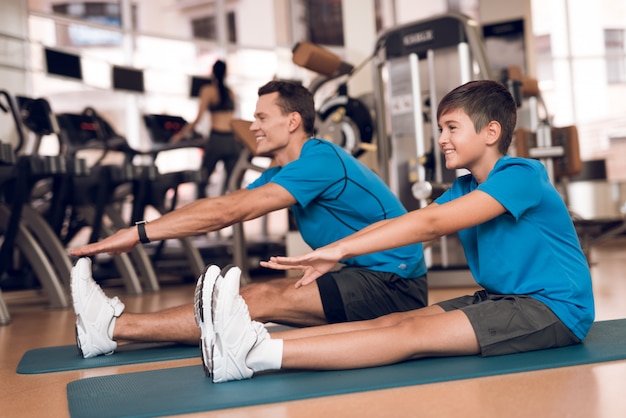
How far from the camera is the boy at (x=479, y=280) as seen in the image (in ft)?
6.19

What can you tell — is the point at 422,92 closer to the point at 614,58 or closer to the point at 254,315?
the point at 254,315

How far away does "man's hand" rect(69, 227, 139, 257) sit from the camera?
2.24 m

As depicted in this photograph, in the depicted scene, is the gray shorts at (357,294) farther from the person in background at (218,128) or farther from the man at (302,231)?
the person in background at (218,128)

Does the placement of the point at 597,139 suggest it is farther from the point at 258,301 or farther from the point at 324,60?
the point at 258,301

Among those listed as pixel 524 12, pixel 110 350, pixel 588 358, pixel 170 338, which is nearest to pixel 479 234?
pixel 588 358

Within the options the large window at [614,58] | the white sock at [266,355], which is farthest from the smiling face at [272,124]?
the large window at [614,58]

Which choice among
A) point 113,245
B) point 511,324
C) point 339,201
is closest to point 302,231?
point 339,201

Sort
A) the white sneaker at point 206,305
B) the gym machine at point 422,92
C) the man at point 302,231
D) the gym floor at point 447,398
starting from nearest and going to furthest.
A: the gym floor at point 447,398 < the white sneaker at point 206,305 < the man at point 302,231 < the gym machine at point 422,92

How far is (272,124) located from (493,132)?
86 cm

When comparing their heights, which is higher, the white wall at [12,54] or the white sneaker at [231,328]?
the white wall at [12,54]

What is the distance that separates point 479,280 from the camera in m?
2.14

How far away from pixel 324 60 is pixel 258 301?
2910 mm

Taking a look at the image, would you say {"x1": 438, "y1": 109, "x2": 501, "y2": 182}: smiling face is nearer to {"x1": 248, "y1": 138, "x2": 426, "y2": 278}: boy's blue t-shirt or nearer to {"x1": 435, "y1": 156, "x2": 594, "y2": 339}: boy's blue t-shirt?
{"x1": 435, "y1": 156, "x2": 594, "y2": 339}: boy's blue t-shirt

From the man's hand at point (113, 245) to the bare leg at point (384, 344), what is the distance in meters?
0.62
